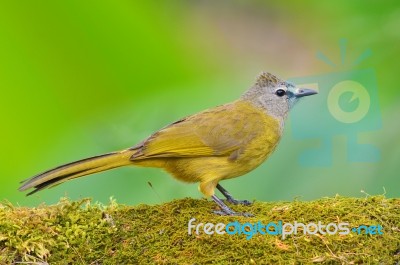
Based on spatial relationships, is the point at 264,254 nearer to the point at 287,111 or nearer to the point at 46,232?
the point at 46,232

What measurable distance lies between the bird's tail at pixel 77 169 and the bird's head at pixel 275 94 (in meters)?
1.44

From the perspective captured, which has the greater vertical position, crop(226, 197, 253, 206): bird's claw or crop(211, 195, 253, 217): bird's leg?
crop(211, 195, 253, 217): bird's leg

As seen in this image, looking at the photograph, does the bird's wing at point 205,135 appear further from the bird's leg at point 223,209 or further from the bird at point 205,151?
the bird's leg at point 223,209

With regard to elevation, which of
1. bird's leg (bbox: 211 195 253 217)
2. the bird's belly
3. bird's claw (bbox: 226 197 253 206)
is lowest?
bird's claw (bbox: 226 197 253 206)

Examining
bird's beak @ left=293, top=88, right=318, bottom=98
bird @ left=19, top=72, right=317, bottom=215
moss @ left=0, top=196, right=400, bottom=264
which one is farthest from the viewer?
bird's beak @ left=293, top=88, right=318, bottom=98

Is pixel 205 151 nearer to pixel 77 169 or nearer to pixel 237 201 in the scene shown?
pixel 237 201

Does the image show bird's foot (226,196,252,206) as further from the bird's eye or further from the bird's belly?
the bird's eye

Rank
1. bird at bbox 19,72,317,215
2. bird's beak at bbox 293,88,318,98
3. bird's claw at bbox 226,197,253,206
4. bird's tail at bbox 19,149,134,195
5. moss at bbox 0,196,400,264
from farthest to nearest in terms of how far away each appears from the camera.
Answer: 1. bird's beak at bbox 293,88,318,98
2. bird's claw at bbox 226,197,253,206
3. bird at bbox 19,72,317,215
4. bird's tail at bbox 19,149,134,195
5. moss at bbox 0,196,400,264

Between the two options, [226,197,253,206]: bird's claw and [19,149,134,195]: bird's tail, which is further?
[226,197,253,206]: bird's claw

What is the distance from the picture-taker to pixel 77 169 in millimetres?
5027

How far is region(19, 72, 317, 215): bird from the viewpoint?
5.17 meters

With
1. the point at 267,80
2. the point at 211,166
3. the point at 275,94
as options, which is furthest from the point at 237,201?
the point at 267,80

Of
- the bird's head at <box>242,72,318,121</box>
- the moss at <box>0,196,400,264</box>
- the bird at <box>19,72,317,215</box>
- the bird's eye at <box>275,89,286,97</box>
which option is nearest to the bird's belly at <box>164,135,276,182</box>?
the bird at <box>19,72,317,215</box>

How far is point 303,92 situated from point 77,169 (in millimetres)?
2263
